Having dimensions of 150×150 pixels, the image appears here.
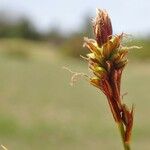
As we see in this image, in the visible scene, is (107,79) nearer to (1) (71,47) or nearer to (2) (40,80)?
(2) (40,80)

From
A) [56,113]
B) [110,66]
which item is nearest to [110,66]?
[110,66]

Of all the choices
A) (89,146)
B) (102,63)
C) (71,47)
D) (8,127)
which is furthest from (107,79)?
(71,47)

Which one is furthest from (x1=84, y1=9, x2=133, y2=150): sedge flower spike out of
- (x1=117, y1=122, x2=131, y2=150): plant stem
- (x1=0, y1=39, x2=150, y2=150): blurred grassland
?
(x1=0, y1=39, x2=150, y2=150): blurred grassland

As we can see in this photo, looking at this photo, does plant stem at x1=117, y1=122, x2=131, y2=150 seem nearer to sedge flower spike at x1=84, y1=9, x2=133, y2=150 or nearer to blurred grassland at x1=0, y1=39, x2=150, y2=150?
sedge flower spike at x1=84, y1=9, x2=133, y2=150

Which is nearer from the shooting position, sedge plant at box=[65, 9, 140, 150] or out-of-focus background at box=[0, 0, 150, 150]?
sedge plant at box=[65, 9, 140, 150]

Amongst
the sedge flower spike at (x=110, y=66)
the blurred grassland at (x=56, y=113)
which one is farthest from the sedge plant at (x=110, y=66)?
the blurred grassland at (x=56, y=113)

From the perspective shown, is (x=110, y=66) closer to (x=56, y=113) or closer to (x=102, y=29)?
(x=102, y=29)
